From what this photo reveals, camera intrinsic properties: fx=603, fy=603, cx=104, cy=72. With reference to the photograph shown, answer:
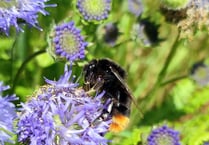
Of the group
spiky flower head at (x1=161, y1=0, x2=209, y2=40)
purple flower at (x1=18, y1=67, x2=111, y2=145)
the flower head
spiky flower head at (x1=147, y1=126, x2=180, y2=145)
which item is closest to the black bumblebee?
purple flower at (x1=18, y1=67, x2=111, y2=145)

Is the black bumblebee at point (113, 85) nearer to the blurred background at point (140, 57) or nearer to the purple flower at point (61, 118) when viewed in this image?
the purple flower at point (61, 118)

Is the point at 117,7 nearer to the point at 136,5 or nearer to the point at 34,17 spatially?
the point at 136,5

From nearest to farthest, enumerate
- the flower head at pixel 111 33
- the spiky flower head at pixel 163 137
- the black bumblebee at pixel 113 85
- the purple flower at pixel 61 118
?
the purple flower at pixel 61 118 → the black bumblebee at pixel 113 85 → the spiky flower head at pixel 163 137 → the flower head at pixel 111 33

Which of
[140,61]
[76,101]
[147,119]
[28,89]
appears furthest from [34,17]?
[140,61]

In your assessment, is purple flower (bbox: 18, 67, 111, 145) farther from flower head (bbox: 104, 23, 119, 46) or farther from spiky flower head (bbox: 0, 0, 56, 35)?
flower head (bbox: 104, 23, 119, 46)

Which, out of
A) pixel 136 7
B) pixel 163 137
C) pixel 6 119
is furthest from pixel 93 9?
pixel 6 119

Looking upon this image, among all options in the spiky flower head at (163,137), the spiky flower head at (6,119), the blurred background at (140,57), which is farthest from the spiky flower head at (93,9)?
the spiky flower head at (6,119)
